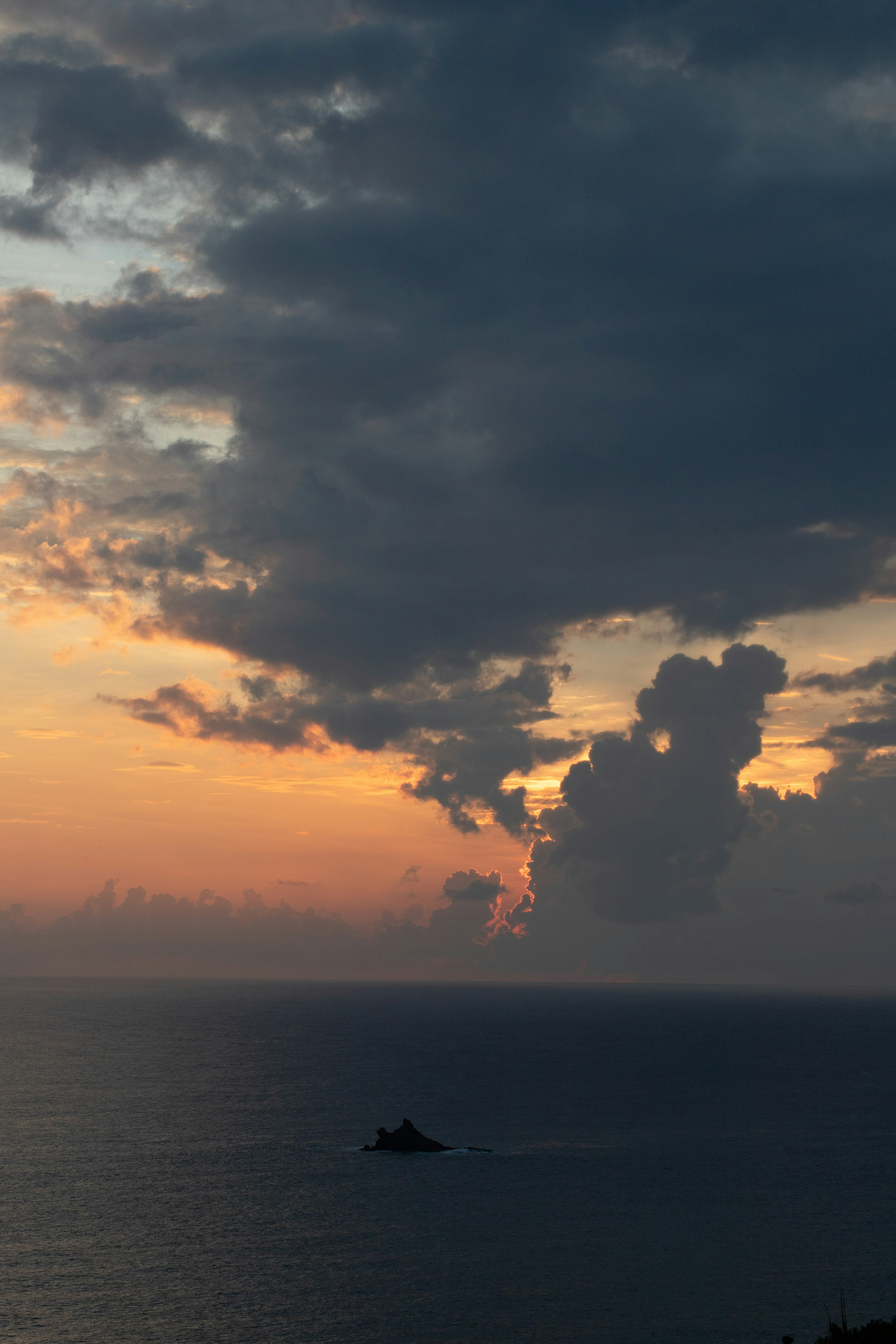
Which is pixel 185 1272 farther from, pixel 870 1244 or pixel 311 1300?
pixel 870 1244

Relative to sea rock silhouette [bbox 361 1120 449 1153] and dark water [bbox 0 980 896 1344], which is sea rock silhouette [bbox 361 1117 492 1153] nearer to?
sea rock silhouette [bbox 361 1120 449 1153]

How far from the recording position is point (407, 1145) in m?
122

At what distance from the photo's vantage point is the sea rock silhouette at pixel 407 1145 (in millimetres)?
121812

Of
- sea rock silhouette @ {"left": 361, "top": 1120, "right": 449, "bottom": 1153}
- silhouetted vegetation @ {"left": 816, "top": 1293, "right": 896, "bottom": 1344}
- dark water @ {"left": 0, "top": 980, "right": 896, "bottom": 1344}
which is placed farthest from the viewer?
sea rock silhouette @ {"left": 361, "top": 1120, "right": 449, "bottom": 1153}

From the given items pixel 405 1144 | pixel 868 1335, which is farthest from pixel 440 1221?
pixel 868 1335

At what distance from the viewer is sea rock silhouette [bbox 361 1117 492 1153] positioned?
122 metres

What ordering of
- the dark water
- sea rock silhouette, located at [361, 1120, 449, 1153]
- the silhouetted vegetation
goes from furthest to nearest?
sea rock silhouette, located at [361, 1120, 449, 1153] → the dark water → the silhouetted vegetation

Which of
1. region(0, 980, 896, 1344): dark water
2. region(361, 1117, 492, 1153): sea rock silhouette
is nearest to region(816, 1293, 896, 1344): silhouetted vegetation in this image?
region(0, 980, 896, 1344): dark water

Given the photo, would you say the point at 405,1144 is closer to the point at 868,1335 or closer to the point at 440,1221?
the point at 440,1221

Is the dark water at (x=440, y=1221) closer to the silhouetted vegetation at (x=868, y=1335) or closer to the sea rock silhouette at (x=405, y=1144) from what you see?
the sea rock silhouette at (x=405, y=1144)

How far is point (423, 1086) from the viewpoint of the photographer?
177500 millimetres

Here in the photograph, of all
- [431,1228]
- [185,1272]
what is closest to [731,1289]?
[431,1228]

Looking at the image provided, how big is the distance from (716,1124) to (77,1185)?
8450 cm

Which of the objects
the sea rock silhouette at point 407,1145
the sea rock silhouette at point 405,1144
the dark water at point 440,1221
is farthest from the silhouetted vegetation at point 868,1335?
the sea rock silhouette at point 405,1144
